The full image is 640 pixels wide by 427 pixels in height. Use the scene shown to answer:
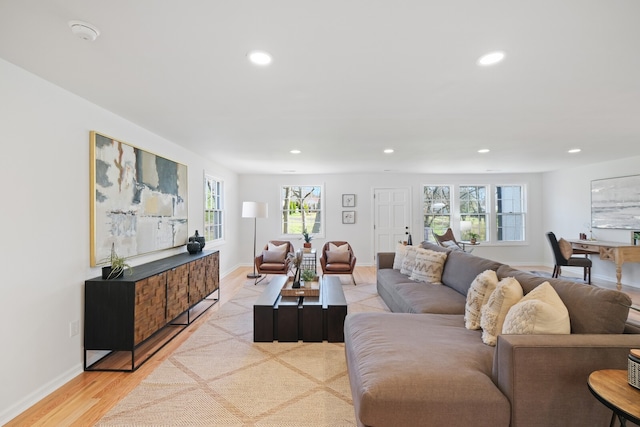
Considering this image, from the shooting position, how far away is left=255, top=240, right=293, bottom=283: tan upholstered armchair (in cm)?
558

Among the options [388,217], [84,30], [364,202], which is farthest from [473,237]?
[84,30]

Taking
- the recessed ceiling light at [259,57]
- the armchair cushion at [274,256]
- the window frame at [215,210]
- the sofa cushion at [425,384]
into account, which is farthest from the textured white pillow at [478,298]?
the window frame at [215,210]

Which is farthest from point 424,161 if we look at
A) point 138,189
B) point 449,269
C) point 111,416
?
point 111,416

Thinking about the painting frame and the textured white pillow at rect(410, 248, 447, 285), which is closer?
the painting frame

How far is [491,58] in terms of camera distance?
1923 millimetres

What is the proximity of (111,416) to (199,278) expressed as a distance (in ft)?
6.44

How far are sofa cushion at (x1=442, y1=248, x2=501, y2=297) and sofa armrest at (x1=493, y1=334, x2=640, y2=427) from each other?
1.33 m

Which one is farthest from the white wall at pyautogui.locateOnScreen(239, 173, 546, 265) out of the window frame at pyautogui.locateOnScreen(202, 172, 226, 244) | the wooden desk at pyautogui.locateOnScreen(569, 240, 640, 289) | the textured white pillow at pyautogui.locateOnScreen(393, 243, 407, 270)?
the textured white pillow at pyautogui.locateOnScreen(393, 243, 407, 270)

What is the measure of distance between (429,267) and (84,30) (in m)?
3.79

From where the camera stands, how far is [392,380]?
5.07ft

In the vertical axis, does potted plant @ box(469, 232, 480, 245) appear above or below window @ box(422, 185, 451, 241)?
below

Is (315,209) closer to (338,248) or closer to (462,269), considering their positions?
(338,248)

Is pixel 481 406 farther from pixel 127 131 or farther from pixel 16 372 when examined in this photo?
pixel 127 131

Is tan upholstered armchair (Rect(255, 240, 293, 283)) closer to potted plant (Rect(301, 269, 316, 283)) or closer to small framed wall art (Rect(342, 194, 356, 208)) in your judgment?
potted plant (Rect(301, 269, 316, 283))
